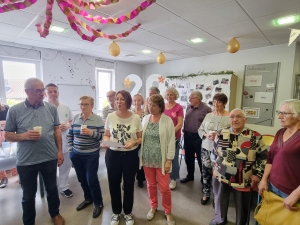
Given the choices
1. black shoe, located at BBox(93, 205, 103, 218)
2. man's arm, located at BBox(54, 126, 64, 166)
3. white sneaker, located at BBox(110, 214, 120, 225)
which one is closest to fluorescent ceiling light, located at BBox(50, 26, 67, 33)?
man's arm, located at BBox(54, 126, 64, 166)

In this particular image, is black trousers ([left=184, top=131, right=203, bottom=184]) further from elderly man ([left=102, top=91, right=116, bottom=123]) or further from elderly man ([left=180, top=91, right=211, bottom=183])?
elderly man ([left=102, top=91, right=116, bottom=123])

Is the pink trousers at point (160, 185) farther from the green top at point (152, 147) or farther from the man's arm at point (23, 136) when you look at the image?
the man's arm at point (23, 136)

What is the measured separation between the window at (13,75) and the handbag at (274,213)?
4.74 meters

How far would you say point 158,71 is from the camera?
19.0ft

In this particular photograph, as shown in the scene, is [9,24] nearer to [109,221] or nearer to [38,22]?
[38,22]

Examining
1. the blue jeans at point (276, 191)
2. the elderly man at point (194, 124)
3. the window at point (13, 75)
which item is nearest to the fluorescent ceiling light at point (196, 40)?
the elderly man at point (194, 124)

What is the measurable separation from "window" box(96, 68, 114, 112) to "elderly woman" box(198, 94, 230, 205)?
385cm

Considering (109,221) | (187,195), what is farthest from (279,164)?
(109,221)

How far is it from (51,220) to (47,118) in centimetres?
121

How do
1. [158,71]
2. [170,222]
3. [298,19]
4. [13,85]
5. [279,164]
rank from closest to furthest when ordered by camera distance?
[279,164], [170,222], [298,19], [13,85], [158,71]

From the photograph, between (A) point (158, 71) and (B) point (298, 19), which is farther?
(A) point (158, 71)

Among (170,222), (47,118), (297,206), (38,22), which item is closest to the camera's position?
(297,206)

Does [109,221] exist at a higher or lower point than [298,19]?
lower

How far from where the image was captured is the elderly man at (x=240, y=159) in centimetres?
151
